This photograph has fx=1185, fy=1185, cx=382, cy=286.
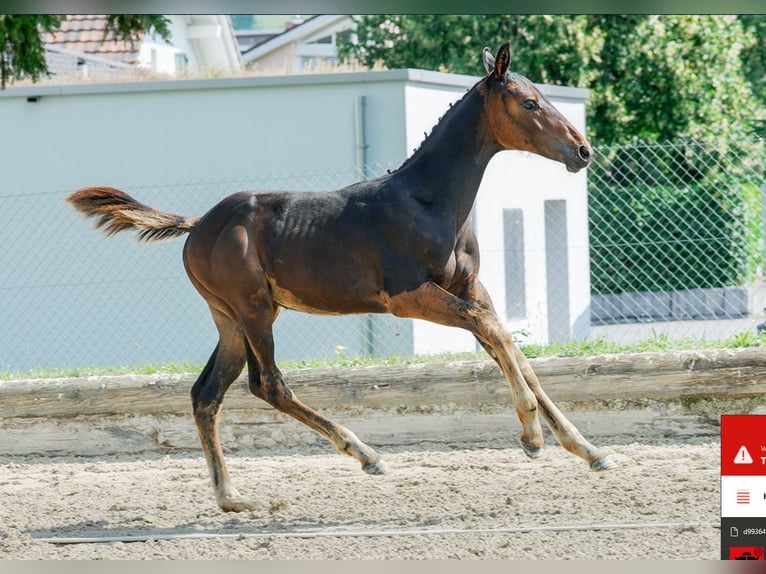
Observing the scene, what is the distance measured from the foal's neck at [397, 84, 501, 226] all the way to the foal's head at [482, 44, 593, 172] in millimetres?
115

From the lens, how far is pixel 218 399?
650cm

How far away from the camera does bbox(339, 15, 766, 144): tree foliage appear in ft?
72.6

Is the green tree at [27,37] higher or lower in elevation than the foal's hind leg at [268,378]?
higher

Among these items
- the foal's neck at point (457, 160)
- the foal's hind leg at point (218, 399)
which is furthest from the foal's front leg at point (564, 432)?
the foal's hind leg at point (218, 399)

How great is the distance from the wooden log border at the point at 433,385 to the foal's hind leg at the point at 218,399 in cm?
166

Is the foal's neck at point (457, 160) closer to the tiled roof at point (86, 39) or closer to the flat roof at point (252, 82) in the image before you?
the flat roof at point (252, 82)

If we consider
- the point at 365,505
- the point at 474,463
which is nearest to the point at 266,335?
the point at 365,505

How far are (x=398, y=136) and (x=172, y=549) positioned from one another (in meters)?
6.93

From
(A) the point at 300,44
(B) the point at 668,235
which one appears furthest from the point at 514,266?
(A) the point at 300,44

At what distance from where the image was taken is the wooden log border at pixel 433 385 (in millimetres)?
7910

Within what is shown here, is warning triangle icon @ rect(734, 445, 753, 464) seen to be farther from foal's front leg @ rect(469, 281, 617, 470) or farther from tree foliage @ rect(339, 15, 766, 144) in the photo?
tree foliage @ rect(339, 15, 766, 144)

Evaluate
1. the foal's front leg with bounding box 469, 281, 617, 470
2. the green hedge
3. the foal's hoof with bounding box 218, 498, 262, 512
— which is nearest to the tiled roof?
the green hedge

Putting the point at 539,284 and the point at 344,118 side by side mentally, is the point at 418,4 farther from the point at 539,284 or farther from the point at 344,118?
the point at 539,284

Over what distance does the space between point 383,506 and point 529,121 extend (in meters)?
2.21
